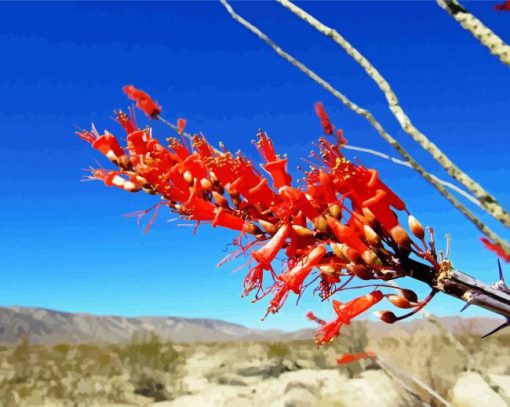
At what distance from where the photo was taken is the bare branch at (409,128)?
720 mm

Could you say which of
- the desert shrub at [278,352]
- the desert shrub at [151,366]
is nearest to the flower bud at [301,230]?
the desert shrub at [151,366]

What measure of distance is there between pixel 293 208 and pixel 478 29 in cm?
55

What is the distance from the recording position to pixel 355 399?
28.7ft

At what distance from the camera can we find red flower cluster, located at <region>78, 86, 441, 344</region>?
108 centimetres

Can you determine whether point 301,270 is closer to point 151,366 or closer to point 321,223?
point 321,223

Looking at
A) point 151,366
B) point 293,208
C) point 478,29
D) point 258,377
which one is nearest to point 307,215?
point 293,208

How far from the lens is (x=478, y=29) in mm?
714

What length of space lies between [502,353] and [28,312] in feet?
233

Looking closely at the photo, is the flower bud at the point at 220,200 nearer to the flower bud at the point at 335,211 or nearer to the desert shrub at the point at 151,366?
the flower bud at the point at 335,211

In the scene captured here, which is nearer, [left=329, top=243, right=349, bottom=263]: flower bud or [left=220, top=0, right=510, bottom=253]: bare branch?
[left=220, top=0, right=510, bottom=253]: bare branch

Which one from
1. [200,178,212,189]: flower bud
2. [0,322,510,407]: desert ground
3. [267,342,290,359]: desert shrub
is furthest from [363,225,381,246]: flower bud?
[267,342,290,359]: desert shrub

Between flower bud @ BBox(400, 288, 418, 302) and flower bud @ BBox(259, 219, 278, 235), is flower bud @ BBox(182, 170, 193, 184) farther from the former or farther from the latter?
flower bud @ BBox(400, 288, 418, 302)

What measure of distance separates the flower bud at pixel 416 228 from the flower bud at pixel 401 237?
25 millimetres

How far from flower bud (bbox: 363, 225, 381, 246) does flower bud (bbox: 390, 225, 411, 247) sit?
0.10 ft
